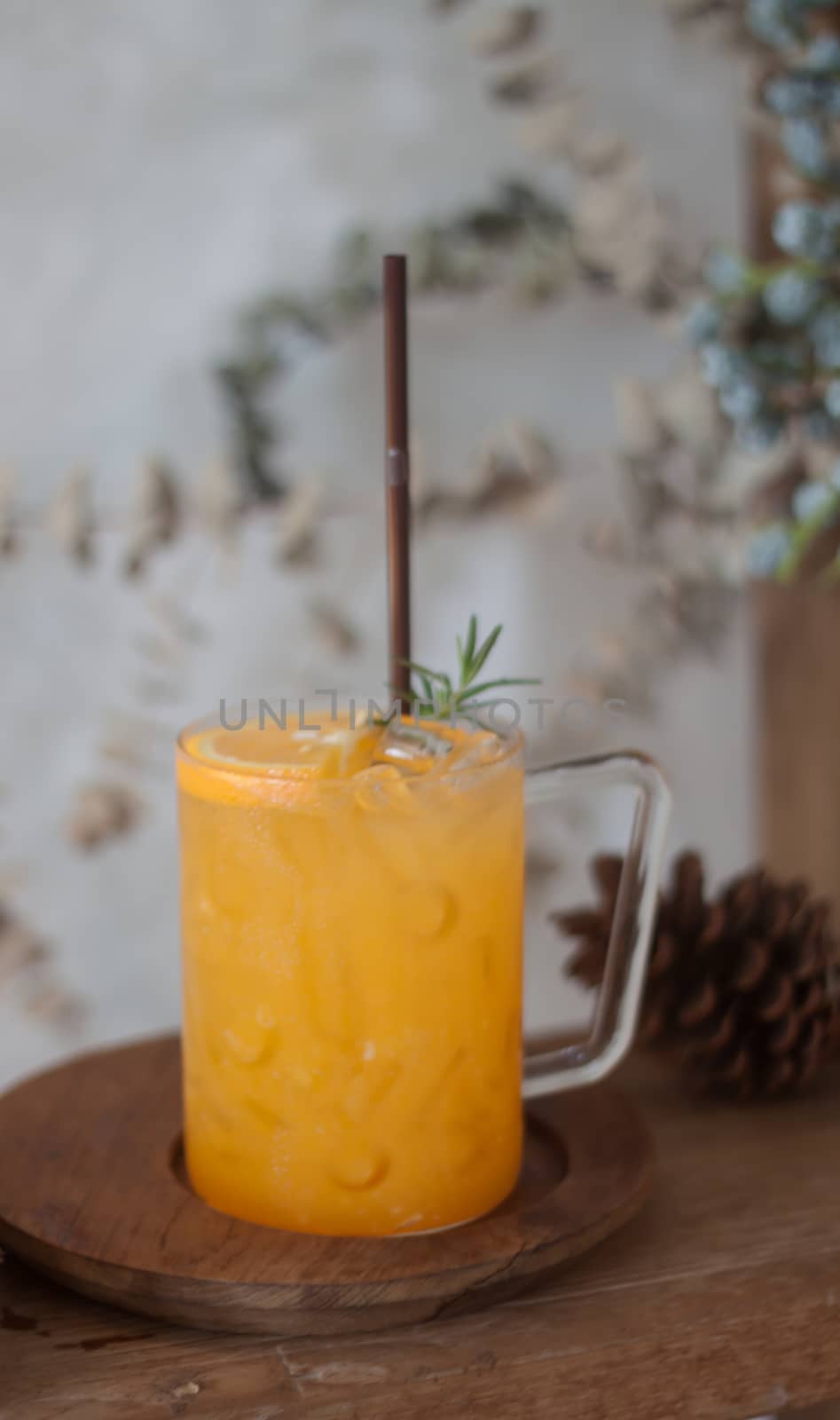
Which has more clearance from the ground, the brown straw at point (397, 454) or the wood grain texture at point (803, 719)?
the brown straw at point (397, 454)

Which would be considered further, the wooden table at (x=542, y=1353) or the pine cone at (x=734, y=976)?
the pine cone at (x=734, y=976)

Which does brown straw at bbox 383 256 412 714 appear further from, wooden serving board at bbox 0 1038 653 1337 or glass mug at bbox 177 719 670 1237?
wooden serving board at bbox 0 1038 653 1337

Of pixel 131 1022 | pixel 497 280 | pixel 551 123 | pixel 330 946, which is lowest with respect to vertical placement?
pixel 131 1022

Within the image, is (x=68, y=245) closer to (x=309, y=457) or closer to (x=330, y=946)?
(x=309, y=457)

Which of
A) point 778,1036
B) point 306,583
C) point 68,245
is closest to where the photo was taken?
point 778,1036

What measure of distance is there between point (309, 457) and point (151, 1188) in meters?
0.75

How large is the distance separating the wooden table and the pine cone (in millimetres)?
118

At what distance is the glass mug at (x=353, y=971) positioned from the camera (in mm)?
500

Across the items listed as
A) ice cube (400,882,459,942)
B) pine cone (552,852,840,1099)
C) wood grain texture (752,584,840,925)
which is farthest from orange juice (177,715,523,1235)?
wood grain texture (752,584,840,925)

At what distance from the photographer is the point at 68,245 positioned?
1.13 m

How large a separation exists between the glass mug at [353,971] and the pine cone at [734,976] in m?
0.16

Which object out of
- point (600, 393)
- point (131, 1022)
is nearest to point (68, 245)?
point (600, 393)

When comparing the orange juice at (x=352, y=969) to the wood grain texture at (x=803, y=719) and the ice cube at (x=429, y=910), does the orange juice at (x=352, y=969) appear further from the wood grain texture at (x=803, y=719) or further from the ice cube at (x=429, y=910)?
the wood grain texture at (x=803, y=719)

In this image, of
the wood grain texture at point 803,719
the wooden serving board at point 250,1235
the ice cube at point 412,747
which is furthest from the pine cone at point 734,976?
the wood grain texture at point 803,719
